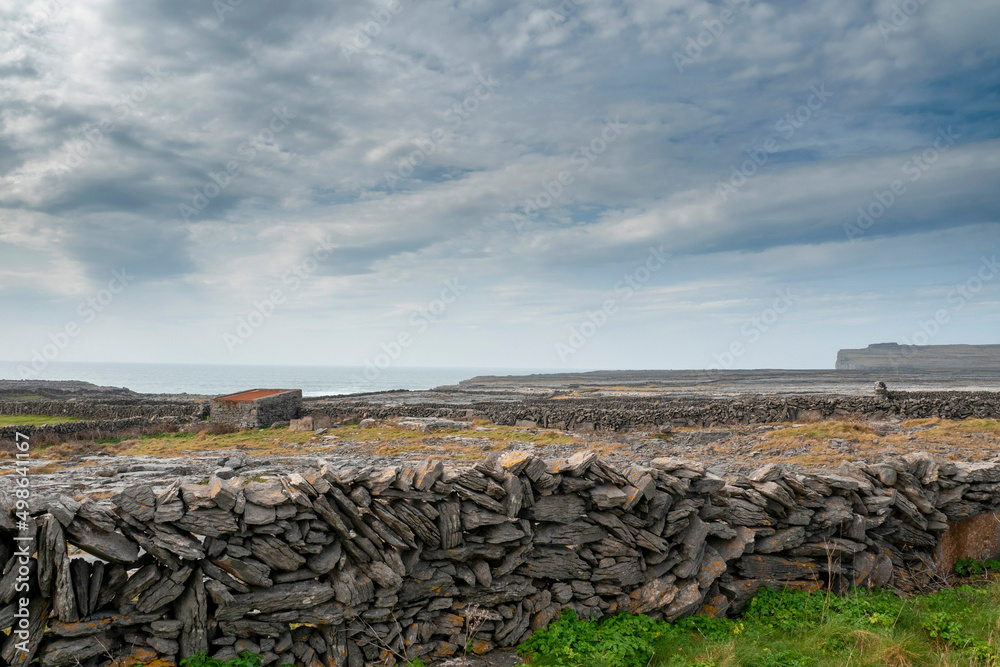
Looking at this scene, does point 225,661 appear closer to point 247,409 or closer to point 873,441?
point 873,441

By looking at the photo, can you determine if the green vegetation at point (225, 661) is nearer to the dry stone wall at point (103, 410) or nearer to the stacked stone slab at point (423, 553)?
the stacked stone slab at point (423, 553)

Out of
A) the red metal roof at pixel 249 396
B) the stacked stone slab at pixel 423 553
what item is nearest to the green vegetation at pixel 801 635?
the stacked stone slab at pixel 423 553

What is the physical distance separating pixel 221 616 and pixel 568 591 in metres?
4.27

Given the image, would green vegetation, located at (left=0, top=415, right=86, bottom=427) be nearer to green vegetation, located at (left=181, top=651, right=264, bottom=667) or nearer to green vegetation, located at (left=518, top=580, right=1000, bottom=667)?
green vegetation, located at (left=181, top=651, right=264, bottom=667)

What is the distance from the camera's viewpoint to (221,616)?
19.3 ft

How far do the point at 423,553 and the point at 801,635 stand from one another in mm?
4942

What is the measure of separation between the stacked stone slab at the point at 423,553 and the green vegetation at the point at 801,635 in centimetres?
30

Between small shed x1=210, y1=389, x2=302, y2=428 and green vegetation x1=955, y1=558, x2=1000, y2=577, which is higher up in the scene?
small shed x1=210, y1=389, x2=302, y2=428

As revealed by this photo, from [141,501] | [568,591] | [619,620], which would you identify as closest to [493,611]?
[568,591]

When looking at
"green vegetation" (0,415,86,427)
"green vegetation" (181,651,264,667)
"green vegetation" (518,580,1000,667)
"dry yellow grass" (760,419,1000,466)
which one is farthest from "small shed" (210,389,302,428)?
"green vegetation" (518,580,1000,667)

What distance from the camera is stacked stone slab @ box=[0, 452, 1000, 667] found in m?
5.52

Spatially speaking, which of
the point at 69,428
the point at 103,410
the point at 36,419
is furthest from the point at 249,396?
the point at 36,419

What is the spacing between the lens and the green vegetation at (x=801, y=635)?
19.5ft

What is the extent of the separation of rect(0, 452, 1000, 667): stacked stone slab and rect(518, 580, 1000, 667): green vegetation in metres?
0.30
